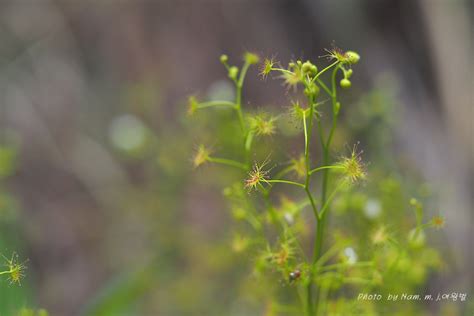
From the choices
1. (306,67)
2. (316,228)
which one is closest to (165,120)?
A: (316,228)

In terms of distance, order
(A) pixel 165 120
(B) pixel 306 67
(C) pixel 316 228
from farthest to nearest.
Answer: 1. (A) pixel 165 120
2. (C) pixel 316 228
3. (B) pixel 306 67

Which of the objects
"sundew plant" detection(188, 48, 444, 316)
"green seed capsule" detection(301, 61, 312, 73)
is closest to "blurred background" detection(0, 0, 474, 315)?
"sundew plant" detection(188, 48, 444, 316)

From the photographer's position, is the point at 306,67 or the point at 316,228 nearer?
the point at 306,67

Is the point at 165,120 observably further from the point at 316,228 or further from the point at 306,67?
the point at 306,67

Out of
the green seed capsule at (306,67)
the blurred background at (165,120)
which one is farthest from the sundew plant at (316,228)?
the blurred background at (165,120)

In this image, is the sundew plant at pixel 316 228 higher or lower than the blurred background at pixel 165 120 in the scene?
lower

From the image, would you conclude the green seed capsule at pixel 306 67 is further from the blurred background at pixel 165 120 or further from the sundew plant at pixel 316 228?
the blurred background at pixel 165 120

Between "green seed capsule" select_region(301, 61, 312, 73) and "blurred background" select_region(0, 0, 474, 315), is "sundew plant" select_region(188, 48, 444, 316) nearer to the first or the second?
"green seed capsule" select_region(301, 61, 312, 73)

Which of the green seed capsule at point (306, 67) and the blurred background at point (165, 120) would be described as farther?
the blurred background at point (165, 120)

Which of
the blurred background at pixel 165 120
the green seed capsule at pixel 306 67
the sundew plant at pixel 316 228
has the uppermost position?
the blurred background at pixel 165 120
